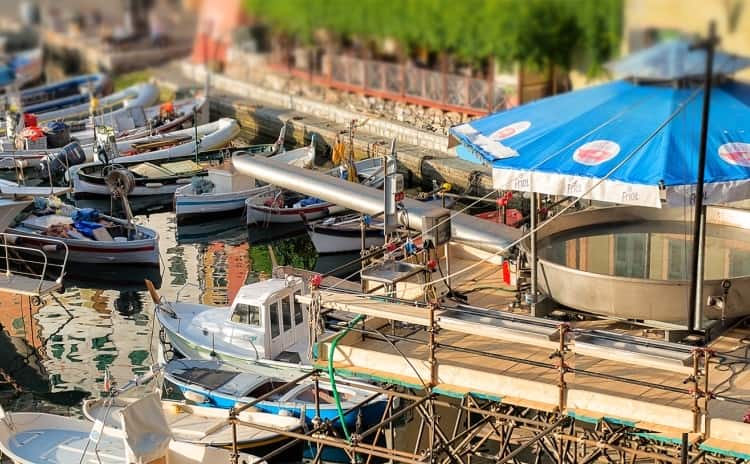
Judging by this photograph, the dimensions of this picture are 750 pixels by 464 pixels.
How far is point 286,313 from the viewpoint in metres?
23.7

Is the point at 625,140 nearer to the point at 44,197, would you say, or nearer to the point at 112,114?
the point at 44,197

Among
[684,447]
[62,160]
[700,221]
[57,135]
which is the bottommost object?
[62,160]

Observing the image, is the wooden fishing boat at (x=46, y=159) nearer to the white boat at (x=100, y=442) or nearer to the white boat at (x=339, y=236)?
the white boat at (x=339, y=236)

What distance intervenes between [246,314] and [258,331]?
17.9 inches

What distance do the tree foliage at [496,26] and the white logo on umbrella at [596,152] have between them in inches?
917

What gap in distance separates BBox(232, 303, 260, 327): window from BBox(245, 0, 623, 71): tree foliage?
59.5 ft

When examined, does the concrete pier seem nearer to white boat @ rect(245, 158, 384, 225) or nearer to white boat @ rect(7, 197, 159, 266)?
white boat @ rect(245, 158, 384, 225)

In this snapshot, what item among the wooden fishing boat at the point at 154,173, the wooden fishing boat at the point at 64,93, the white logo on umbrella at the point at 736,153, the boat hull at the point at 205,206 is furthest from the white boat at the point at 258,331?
the wooden fishing boat at the point at 64,93

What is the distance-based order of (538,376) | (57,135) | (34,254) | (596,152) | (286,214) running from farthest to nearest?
(57,135), (286,214), (34,254), (596,152), (538,376)

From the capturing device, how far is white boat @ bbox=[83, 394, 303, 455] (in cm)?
2044

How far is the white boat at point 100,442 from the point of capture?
→ 719 inches

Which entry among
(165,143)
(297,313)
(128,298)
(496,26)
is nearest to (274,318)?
(297,313)

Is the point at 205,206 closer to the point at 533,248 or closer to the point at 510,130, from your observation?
the point at 510,130

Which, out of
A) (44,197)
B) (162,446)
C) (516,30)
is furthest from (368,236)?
Answer: (162,446)
